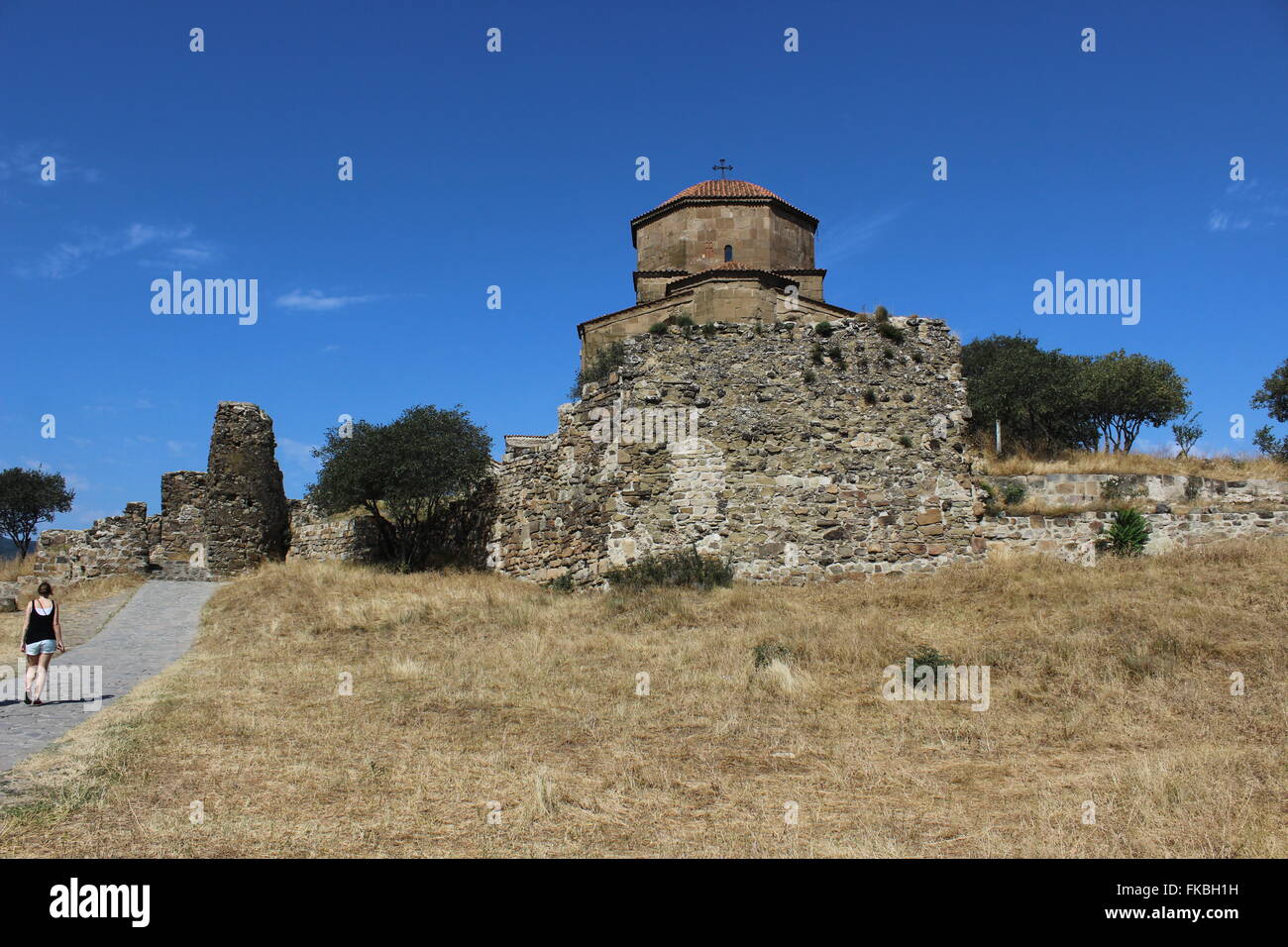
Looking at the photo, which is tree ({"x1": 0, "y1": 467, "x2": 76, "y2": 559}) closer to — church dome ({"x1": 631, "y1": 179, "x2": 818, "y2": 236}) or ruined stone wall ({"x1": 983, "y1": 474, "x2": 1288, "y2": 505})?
church dome ({"x1": 631, "y1": 179, "x2": 818, "y2": 236})

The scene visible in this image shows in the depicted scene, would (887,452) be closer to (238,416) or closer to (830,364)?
(830,364)

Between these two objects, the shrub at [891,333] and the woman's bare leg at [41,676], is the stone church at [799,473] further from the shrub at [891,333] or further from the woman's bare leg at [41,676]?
the woman's bare leg at [41,676]

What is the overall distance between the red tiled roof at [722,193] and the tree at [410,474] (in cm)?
1517

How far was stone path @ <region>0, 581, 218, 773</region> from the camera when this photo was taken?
810 cm

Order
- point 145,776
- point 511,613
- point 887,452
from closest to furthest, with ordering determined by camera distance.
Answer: point 145,776 < point 511,613 < point 887,452

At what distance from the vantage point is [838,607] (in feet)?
42.0

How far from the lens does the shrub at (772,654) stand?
33.7 feet

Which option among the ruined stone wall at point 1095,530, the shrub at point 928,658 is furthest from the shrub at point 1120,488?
the shrub at point 928,658

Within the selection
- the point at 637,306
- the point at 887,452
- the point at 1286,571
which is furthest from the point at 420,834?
the point at 637,306

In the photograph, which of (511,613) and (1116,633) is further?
(511,613)

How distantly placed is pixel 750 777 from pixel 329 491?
1553 centimetres

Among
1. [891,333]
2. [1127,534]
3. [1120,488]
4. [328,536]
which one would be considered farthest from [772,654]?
[328,536]

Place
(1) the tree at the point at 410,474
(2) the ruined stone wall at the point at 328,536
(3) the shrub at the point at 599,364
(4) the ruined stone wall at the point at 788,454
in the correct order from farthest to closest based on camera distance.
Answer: (3) the shrub at the point at 599,364 → (2) the ruined stone wall at the point at 328,536 → (1) the tree at the point at 410,474 → (4) the ruined stone wall at the point at 788,454

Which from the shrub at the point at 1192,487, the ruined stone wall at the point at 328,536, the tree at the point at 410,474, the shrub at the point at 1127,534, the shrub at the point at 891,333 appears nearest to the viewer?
the shrub at the point at 1127,534
